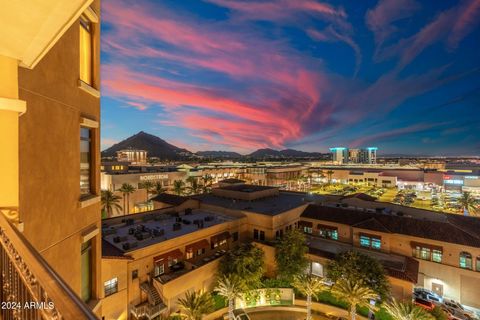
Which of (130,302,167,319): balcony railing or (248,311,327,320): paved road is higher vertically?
(130,302,167,319): balcony railing

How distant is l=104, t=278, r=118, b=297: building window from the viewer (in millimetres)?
18766

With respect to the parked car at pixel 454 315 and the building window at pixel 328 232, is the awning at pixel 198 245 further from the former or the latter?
the parked car at pixel 454 315

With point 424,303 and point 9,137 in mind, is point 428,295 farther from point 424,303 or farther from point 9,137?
point 9,137

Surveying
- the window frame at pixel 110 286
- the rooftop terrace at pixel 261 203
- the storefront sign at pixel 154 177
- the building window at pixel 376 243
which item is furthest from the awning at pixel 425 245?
the storefront sign at pixel 154 177

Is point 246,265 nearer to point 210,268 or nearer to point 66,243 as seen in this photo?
point 210,268

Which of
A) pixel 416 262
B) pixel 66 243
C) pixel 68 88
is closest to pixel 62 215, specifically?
pixel 66 243

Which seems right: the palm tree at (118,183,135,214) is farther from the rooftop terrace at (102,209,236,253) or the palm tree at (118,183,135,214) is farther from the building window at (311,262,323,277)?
the building window at (311,262,323,277)

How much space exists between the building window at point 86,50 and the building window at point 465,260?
36065 mm

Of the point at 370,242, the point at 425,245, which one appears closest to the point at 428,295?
the point at 425,245

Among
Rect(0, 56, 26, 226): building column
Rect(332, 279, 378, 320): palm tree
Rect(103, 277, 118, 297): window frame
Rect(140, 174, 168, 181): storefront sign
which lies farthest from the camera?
Rect(140, 174, 168, 181): storefront sign

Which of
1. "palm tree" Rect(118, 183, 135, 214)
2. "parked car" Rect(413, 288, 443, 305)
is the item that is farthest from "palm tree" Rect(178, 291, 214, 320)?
"palm tree" Rect(118, 183, 135, 214)

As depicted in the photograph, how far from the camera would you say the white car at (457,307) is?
22.8 metres

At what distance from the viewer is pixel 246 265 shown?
24594 millimetres

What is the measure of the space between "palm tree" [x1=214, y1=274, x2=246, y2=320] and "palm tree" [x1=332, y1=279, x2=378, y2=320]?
30.1ft
